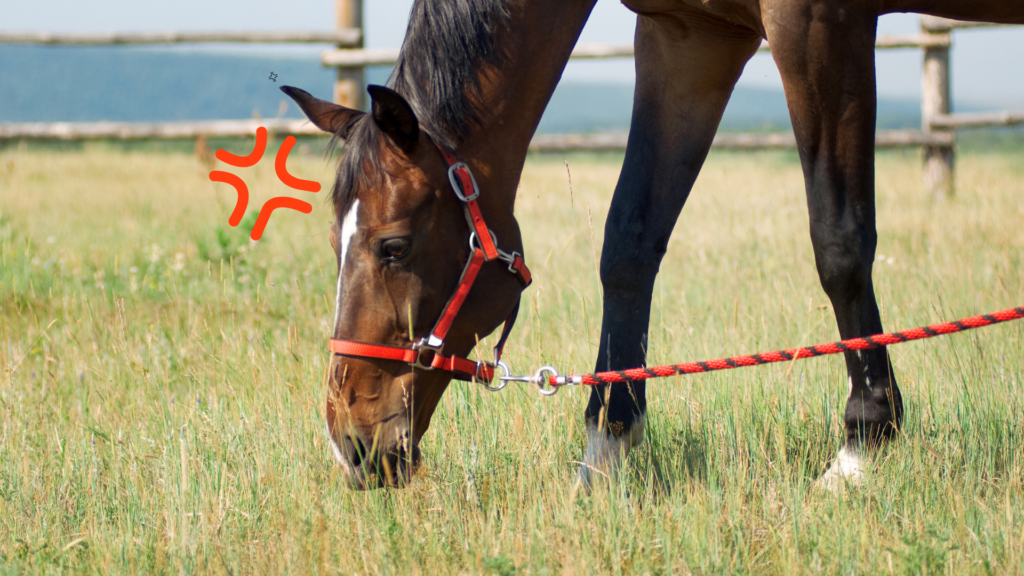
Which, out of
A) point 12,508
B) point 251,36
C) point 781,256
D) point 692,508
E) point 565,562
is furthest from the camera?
point 251,36

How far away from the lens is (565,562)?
5.18ft

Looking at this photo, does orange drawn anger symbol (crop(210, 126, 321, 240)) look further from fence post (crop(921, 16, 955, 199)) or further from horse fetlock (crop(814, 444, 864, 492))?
fence post (crop(921, 16, 955, 199))

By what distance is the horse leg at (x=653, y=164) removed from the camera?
2.19 metres

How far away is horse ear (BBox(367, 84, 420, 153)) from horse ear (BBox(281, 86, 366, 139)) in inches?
9.4

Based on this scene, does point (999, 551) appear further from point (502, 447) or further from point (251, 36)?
point (251, 36)

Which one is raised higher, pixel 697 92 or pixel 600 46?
pixel 600 46

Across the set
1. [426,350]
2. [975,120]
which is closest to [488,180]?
[426,350]

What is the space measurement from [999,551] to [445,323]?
1.35 meters

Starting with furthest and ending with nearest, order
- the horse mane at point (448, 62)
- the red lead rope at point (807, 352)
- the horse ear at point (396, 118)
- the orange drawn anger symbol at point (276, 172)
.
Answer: the orange drawn anger symbol at point (276, 172), the horse mane at point (448, 62), the red lead rope at point (807, 352), the horse ear at point (396, 118)

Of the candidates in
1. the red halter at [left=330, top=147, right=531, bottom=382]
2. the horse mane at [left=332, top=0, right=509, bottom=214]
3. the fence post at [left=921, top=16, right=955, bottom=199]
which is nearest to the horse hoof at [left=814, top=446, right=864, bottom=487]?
the red halter at [left=330, top=147, right=531, bottom=382]

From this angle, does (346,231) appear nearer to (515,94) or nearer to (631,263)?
(515,94)

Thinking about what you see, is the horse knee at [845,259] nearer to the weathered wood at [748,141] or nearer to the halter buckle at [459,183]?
the halter buckle at [459,183]

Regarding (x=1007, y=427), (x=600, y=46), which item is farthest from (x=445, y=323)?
(x=600, y=46)

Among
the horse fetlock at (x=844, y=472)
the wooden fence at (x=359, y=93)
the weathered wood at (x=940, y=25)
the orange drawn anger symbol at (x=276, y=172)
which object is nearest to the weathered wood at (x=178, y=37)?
the wooden fence at (x=359, y=93)
